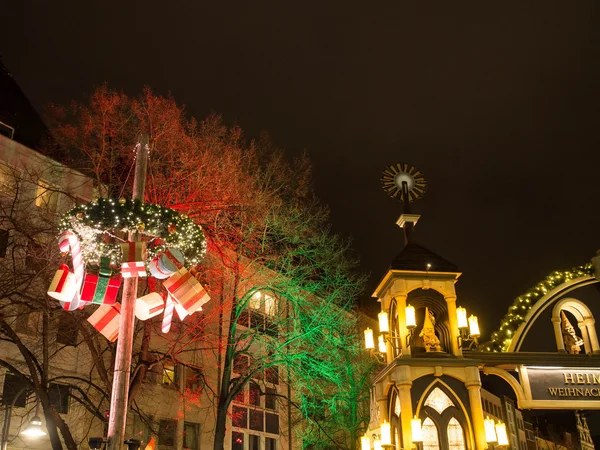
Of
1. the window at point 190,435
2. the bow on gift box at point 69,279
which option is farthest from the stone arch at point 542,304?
the window at point 190,435

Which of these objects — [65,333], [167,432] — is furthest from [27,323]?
[167,432]

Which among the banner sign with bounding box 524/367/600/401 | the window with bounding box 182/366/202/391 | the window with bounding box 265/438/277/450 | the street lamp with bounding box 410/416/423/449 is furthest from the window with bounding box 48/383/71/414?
the banner sign with bounding box 524/367/600/401

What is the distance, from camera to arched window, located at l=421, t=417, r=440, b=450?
1347 cm

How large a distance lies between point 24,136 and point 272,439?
674 inches

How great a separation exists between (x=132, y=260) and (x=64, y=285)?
4.98ft

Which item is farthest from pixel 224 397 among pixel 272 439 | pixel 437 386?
pixel 272 439

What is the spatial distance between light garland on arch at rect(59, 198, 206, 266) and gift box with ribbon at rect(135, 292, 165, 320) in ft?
2.34

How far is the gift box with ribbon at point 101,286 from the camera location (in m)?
10.1

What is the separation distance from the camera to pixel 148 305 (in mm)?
11328

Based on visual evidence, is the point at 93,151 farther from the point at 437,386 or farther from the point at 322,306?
the point at 437,386

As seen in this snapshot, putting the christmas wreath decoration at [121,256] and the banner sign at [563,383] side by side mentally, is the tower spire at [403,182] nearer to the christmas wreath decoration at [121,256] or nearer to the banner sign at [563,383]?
the banner sign at [563,383]

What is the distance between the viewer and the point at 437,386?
44.6 ft

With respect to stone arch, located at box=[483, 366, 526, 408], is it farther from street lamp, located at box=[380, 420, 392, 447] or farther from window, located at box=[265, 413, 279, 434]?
window, located at box=[265, 413, 279, 434]

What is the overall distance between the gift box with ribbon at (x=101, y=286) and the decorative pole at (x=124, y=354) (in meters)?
0.54
